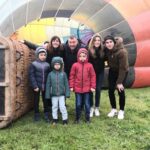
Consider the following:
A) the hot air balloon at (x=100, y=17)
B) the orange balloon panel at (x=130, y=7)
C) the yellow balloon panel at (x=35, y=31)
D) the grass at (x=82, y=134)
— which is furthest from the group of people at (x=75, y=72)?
the orange balloon panel at (x=130, y=7)

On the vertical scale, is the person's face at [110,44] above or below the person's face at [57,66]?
above

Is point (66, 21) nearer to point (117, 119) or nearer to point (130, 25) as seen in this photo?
point (130, 25)

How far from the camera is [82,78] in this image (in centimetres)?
507

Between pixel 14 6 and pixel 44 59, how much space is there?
7.05 feet

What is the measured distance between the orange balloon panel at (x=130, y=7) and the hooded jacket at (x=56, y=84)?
2355mm

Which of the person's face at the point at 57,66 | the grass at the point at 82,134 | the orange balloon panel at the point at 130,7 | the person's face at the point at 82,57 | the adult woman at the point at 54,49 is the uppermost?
the orange balloon panel at the point at 130,7

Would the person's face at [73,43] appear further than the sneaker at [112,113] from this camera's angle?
No

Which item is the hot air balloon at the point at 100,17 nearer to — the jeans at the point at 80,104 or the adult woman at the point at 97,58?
the adult woman at the point at 97,58

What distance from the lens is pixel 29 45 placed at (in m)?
5.58

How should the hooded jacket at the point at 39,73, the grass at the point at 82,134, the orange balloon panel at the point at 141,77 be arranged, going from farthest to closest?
the orange balloon panel at the point at 141,77 < the hooded jacket at the point at 39,73 < the grass at the point at 82,134

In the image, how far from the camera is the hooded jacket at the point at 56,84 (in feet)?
16.3

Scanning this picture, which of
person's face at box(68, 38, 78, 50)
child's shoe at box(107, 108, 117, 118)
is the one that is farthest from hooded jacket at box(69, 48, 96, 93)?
child's shoe at box(107, 108, 117, 118)

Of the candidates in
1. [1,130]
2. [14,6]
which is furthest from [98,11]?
[1,130]

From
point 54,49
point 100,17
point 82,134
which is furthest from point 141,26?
point 82,134
